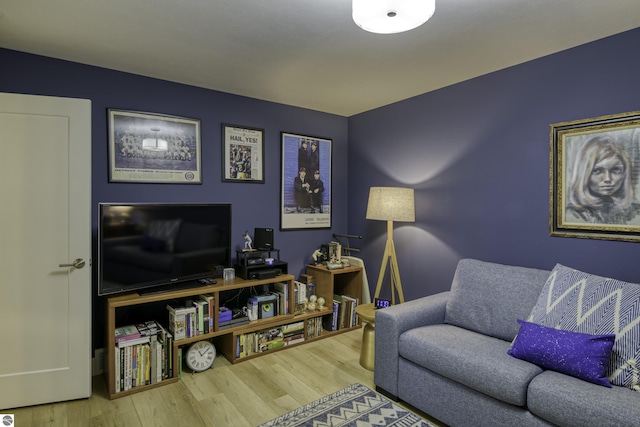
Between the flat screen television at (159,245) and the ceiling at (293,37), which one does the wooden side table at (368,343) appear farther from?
the ceiling at (293,37)

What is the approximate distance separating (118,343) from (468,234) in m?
2.85

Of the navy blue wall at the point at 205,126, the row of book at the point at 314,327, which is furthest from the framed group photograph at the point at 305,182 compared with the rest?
the row of book at the point at 314,327

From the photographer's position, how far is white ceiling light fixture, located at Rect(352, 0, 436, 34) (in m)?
1.37

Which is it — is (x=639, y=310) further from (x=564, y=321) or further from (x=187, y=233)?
(x=187, y=233)

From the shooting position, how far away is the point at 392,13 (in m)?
1.41

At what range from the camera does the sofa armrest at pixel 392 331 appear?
238 cm

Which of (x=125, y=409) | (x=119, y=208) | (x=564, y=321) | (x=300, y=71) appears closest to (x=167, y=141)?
(x=119, y=208)

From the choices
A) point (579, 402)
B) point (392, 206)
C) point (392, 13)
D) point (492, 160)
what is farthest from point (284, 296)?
point (392, 13)

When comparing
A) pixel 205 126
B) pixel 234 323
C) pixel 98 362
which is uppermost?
pixel 205 126

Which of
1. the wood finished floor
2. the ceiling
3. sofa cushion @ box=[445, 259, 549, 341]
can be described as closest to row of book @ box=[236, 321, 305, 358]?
the wood finished floor

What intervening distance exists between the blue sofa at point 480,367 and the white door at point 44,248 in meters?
2.08

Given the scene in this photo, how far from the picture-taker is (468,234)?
3.05m

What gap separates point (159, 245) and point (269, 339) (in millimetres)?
1258

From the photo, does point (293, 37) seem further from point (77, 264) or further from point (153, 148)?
point (77, 264)
